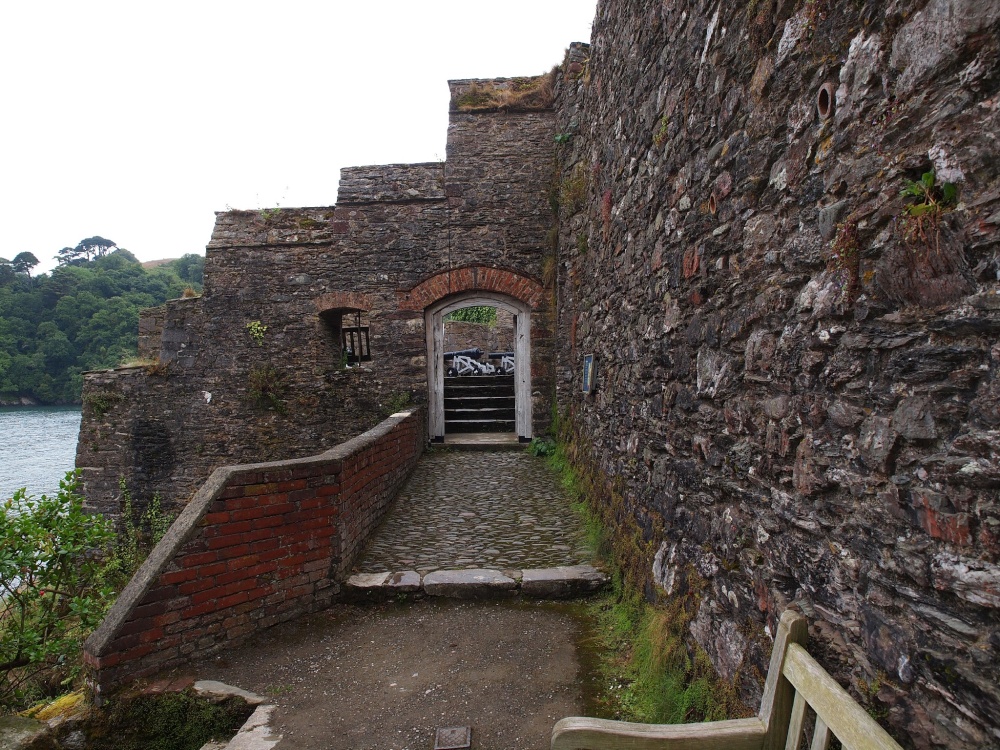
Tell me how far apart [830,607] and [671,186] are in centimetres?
228

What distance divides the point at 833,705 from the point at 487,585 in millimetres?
2960

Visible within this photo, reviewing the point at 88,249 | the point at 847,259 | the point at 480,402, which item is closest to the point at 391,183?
the point at 480,402

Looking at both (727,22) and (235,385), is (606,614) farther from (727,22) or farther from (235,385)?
(235,385)

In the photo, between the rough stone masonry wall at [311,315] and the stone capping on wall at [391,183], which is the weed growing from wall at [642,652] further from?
the stone capping on wall at [391,183]

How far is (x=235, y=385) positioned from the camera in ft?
31.2

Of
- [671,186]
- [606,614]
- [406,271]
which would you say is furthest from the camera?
[406,271]

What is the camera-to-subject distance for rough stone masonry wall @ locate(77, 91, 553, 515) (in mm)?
9328

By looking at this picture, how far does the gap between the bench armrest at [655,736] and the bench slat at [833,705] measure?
8.7 inches

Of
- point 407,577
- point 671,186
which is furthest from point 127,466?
point 671,186

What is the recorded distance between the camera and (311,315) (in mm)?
9438

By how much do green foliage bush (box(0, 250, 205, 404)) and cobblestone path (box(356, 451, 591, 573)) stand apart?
26866mm

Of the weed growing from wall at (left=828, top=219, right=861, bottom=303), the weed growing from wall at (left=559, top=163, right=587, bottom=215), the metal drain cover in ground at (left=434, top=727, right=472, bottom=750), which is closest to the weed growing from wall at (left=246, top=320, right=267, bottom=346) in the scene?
the weed growing from wall at (left=559, top=163, right=587, bottom=215)

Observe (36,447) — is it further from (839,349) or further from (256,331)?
(839,349)

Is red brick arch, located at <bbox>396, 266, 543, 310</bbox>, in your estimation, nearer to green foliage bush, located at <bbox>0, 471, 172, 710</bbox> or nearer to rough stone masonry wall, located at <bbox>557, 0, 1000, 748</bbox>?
green foliage bush, located at <bbox>0, 471, 172, 710</bbox>
